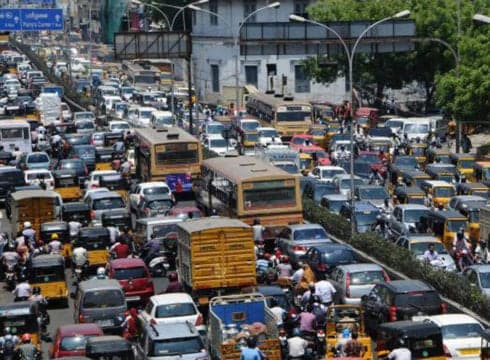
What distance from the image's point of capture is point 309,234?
146 feet

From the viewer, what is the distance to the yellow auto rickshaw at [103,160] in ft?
220

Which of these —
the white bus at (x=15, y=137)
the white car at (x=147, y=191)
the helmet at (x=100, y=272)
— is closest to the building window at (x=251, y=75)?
the white bus at (x=15, y=137)

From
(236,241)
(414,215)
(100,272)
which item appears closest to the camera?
(236,241)

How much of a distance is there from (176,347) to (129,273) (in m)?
10.4

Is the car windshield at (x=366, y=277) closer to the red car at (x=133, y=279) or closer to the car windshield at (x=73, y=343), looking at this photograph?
the red car at (x=133, y=279)

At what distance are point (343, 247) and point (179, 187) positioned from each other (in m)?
16.5

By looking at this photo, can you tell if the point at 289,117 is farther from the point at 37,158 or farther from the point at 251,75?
the point at 251,75

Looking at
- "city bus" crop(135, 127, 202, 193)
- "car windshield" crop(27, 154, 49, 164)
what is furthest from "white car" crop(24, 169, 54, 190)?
"car windshield" crop(27, 154, 49, 164)

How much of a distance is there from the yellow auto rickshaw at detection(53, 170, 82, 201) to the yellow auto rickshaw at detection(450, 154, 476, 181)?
1519 centimetres

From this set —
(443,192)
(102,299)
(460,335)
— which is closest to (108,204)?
(443,192)

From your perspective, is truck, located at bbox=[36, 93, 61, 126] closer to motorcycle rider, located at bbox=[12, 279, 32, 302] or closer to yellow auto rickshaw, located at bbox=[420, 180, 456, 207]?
yellow auto rickshaw, located at bbox=[420, 180, 456, 207]

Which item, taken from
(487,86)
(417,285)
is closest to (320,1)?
(487,86)

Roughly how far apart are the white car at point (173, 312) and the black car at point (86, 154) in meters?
35.0

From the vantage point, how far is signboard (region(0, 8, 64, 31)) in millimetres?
98062
